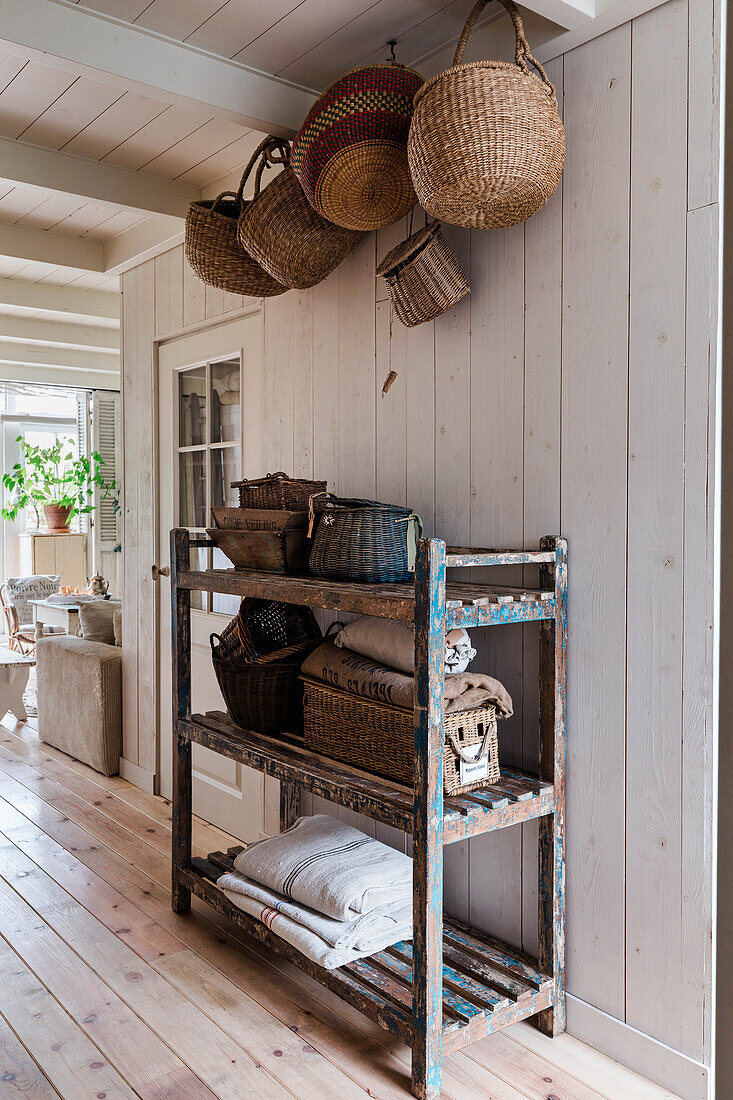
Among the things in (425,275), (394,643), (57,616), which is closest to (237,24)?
(425,275)

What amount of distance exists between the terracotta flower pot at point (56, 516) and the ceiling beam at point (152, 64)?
5489mm

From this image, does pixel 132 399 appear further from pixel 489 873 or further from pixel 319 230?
pixel 489 873

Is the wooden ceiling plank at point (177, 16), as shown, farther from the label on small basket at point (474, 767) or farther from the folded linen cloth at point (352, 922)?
the folded linen cloth at point (352, 922)

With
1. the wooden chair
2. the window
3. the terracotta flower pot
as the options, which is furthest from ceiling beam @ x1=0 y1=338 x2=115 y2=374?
the window

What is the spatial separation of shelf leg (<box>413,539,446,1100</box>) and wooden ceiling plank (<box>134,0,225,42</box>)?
1422mm

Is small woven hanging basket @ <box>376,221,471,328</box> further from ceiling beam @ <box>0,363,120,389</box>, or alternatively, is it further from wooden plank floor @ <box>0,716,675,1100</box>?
ceiling beam @ <box>0,363,120,389</box>

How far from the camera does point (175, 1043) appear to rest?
1.91 meters

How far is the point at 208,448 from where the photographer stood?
339cm

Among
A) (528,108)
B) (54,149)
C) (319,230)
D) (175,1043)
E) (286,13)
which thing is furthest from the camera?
(54,149)

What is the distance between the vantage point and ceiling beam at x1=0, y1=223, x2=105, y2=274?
12.7 ft

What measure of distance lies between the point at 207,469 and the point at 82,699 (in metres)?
1.43

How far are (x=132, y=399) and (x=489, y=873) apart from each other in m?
2.69

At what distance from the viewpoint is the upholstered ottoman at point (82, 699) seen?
3926mm

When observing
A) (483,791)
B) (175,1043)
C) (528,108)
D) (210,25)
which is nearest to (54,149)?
(210,25)
